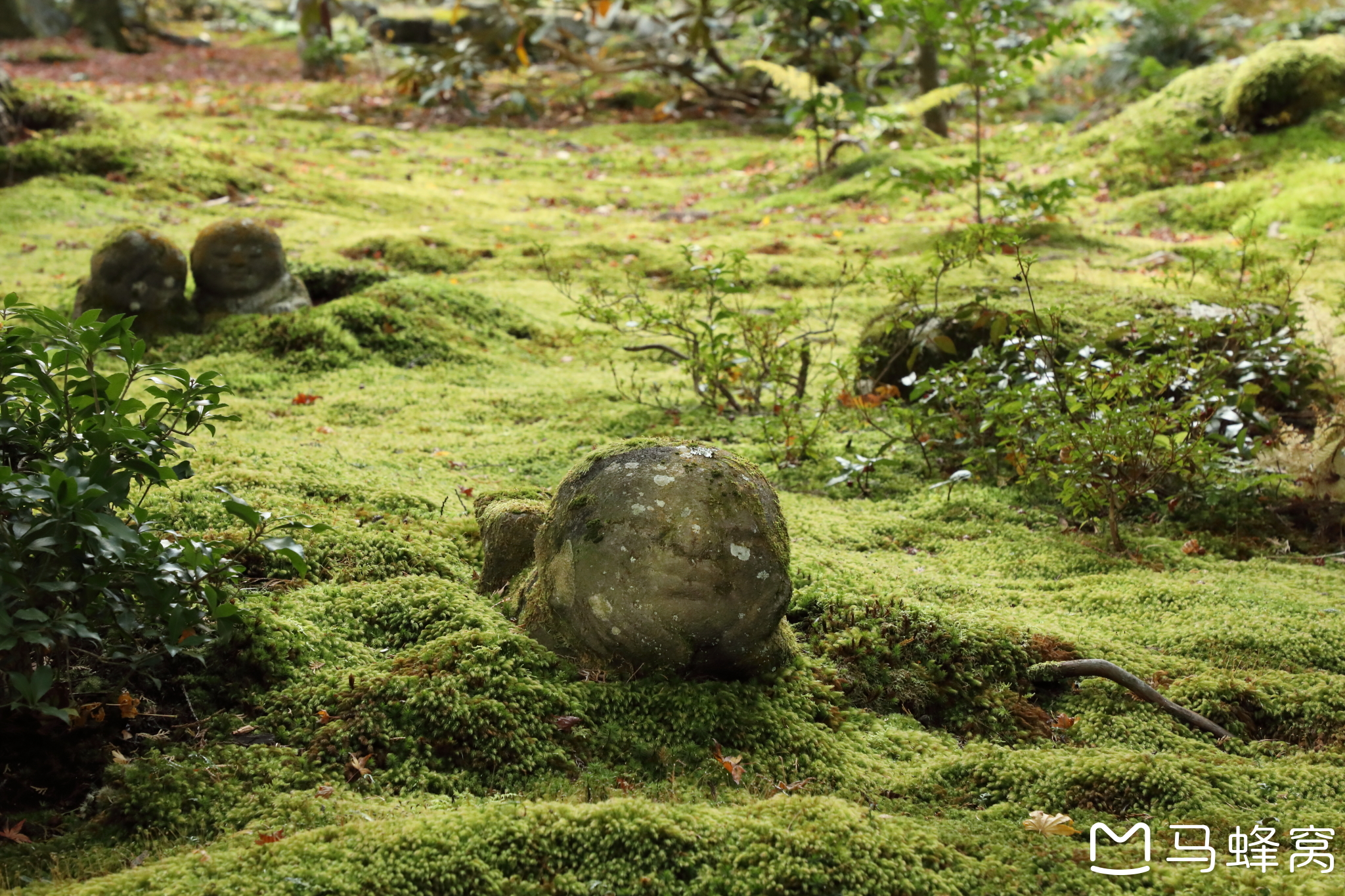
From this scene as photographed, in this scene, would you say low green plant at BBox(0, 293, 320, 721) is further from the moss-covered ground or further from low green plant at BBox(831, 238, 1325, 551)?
low green plant at BBox(831, 238, 1325, 551)

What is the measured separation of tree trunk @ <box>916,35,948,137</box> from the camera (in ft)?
44.5

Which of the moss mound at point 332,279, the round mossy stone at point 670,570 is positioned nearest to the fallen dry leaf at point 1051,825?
the round mossy stone at point 670,570

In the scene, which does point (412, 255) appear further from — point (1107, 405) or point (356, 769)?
point (356, 769)

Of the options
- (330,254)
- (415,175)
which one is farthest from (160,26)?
(330,254)

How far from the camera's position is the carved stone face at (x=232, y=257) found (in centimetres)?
720

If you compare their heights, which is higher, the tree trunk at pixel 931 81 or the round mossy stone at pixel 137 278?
the tree trunk at pixel 931 81

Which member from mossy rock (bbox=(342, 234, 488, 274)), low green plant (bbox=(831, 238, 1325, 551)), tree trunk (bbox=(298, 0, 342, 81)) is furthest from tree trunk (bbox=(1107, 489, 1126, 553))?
tree trunk (bbox=(298, 0, 342, 81))

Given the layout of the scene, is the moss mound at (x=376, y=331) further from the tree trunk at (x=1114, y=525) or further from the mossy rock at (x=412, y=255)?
the tree trunk at (x=1114, y=525)

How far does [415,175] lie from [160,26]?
13.6 m

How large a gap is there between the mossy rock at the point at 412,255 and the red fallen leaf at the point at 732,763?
23.7ft

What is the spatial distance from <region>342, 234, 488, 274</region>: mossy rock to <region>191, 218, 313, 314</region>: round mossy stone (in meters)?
1.86

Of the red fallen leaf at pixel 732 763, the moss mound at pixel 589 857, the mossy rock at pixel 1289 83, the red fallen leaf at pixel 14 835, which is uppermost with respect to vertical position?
the mossy rock at pixel 1289 83

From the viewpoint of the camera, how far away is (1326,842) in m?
2.69

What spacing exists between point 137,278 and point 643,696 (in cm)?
562
